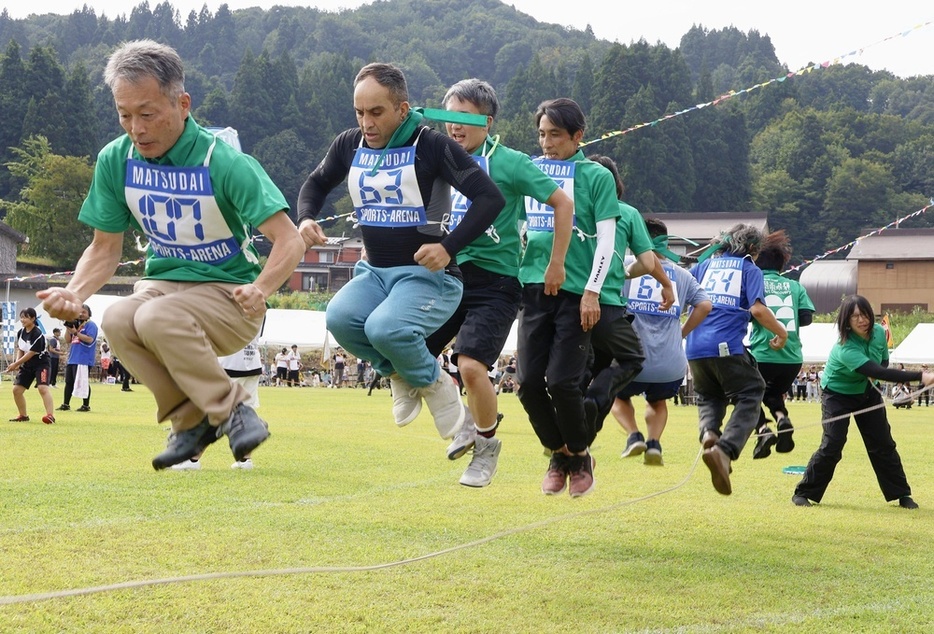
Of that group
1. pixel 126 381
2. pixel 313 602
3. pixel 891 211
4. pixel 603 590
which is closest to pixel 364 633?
pixel 313 602

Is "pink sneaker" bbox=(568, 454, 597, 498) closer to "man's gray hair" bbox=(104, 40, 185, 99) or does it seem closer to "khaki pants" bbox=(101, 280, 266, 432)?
"khaki pants" bbox=(101, 280, 266, 432)

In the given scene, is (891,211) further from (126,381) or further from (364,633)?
(364,633)

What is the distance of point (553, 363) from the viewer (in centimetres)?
766

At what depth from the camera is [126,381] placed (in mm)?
35531

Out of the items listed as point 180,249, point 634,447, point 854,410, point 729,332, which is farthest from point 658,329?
point 180,249

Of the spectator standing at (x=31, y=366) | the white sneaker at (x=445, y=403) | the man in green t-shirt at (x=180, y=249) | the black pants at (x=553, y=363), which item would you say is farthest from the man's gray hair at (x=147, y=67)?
the spectator standing at (x=31, y=366)

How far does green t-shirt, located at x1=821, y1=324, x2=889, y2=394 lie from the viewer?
1035cm

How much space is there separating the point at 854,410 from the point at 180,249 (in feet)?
23.9

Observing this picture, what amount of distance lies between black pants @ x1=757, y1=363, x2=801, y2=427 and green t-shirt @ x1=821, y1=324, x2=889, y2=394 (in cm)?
106

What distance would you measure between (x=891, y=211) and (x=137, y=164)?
117 meters

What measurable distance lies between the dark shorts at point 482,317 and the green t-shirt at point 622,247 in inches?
30.0

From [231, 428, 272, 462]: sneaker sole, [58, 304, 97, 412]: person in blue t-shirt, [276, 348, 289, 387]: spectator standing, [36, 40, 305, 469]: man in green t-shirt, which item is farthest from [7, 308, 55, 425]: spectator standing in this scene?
[276, 348, 289, 387]: spectator standing

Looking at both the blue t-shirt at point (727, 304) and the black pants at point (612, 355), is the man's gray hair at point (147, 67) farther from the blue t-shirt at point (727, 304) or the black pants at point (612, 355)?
the blue t-shirt at point (727, 304)

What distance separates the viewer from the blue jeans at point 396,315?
6480mm
